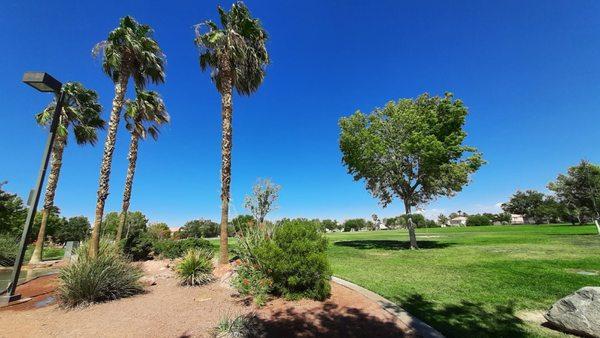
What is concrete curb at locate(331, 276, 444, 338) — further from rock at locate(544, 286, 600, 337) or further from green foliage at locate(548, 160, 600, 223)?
green foliage at locate(548, 160, 600, 223)

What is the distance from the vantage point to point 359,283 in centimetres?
825

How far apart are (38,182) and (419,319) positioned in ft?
35.0

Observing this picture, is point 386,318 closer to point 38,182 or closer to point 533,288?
point 533,288

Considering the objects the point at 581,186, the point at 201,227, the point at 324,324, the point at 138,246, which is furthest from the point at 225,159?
the point at 201,227

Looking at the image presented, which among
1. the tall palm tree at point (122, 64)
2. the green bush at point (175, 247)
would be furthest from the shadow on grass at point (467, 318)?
the green bush at point (175, 247)

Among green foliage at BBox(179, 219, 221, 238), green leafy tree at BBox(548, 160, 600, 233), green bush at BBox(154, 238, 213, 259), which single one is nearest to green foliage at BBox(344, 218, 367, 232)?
green foliage at BBox(179, 219, 221, 238)

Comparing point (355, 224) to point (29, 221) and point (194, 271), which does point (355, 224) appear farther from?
point (29, 221)

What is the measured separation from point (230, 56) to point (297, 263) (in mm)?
10689

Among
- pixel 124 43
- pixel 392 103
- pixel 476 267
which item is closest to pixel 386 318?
pixel 476 267

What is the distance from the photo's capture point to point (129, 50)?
13.4m

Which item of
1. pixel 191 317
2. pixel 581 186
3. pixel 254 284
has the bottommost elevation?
pixel 191 317

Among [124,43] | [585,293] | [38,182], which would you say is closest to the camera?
[585,293]

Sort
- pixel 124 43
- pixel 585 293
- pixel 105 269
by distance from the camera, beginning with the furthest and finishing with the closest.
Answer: pixel 124 43
pixel 105 269
pixel 585 293

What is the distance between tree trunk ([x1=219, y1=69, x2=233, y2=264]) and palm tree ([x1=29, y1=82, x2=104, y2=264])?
12586 mm
